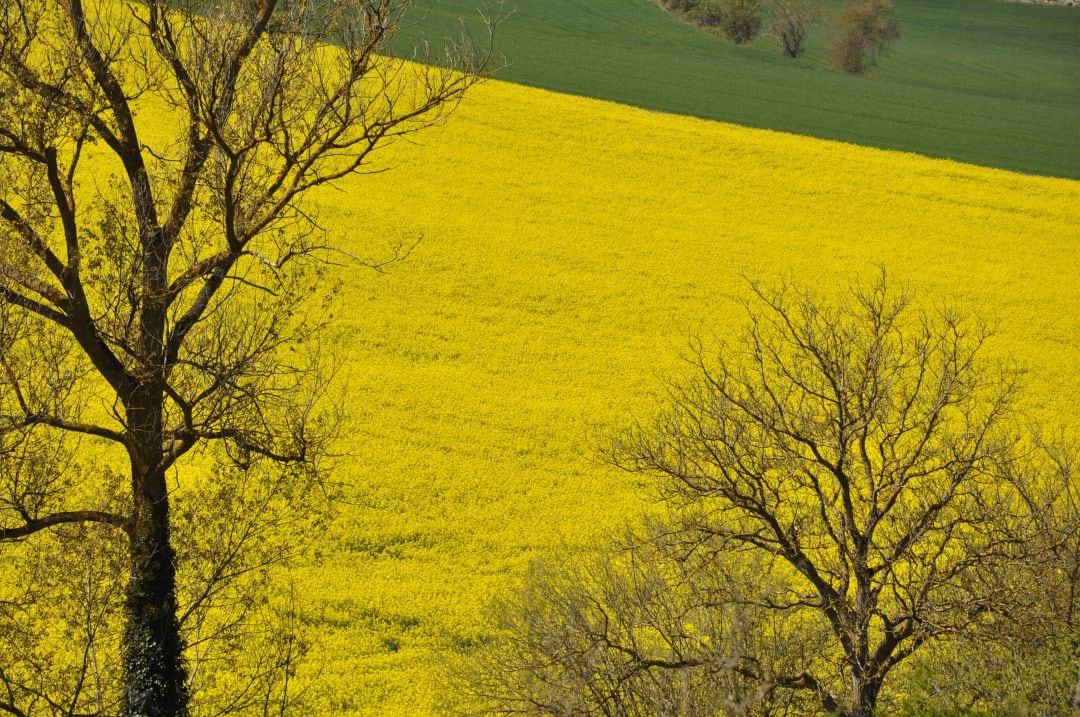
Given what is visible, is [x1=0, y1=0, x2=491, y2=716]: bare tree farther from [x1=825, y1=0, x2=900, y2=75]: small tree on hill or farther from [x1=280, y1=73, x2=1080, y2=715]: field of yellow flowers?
[x1=825, y1=0, x2=900, y2=75]: small tree on hill

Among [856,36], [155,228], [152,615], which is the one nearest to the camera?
[155,228]

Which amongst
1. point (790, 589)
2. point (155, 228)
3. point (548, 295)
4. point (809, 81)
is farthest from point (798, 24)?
point (155, 228)

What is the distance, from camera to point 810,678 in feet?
30.9

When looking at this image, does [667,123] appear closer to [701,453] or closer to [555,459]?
[555,459]

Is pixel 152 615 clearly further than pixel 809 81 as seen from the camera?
No

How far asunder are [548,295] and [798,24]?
48.5 m

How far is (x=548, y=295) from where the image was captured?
23.3m

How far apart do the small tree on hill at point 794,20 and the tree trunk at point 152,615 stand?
6161cm

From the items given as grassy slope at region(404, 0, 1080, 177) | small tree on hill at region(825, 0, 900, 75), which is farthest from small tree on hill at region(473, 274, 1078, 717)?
small tree on hill at region(825, 0, 900, 75)

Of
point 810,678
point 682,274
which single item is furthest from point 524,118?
point 810,678

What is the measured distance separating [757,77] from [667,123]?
16107 mm

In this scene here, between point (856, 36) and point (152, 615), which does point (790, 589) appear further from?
point (856, 36)

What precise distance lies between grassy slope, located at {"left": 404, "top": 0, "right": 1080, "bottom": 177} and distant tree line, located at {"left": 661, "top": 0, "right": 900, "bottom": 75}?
4.52ft

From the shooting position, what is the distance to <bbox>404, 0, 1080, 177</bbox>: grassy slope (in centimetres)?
3947
